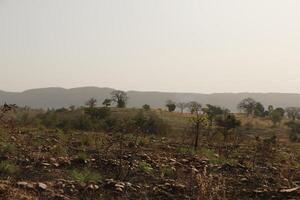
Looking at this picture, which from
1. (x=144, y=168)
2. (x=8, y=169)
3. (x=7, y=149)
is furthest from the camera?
(x=7, y=149)

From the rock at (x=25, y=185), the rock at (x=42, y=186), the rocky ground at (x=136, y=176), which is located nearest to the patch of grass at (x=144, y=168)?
the rocky ground at (x=136, y=176)

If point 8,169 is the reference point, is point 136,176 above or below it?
below

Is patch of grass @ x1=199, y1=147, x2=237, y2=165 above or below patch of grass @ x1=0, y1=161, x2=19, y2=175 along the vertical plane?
below

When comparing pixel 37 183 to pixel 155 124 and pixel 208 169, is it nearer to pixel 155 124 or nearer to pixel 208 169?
pixel 208 169

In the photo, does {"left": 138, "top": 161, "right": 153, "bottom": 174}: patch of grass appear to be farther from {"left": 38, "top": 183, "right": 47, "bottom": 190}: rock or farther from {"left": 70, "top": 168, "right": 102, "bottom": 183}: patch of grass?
{"left": 38, "top": 183, "right": 47, "bottom": 190}: rock

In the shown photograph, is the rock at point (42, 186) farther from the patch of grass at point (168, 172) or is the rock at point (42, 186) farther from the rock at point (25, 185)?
the patch of grass at point (168, 172)

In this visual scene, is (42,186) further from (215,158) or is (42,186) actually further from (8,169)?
(215,158)

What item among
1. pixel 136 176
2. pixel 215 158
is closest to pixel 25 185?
pixel 136 176

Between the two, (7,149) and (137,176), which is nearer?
(137,176)

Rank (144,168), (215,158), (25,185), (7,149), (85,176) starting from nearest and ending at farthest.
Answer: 1. (25,185)
2. (85,176)
3. (144,168)
4. (7,149)
5. (215,158)

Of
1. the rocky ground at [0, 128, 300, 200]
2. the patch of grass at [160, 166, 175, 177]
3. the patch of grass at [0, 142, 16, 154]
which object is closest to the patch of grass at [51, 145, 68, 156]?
the rocky ground at [0, 128, 300, 200]

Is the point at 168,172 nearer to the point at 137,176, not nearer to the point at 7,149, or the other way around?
the point at 137,176

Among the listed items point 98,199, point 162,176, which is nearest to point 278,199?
point 162,176

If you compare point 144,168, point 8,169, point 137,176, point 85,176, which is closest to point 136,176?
point 137,176
